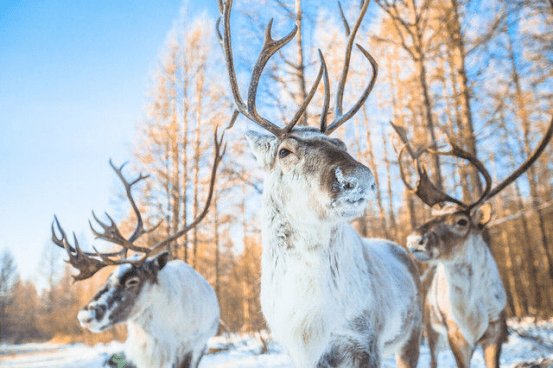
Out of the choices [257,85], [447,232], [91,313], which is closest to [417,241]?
[447,232]

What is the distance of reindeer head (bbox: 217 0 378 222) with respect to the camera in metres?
1.49

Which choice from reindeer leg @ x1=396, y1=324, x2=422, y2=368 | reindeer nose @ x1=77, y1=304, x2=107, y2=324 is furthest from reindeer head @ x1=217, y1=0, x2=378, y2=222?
reindeer nose @ x1=77, y1=304, x2=107, y2=324

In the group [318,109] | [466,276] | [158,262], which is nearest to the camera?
[466,276]

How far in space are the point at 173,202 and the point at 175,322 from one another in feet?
15.7

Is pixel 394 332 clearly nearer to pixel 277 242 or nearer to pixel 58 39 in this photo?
pixel 277 242

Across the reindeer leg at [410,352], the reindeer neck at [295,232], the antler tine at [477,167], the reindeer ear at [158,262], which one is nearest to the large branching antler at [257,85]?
the reindeer neck at [295,232]

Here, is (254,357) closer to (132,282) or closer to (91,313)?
(132,282)

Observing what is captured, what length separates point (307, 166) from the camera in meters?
1.71

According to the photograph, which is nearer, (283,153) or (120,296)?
(283,153)

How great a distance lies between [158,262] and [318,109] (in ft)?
15.0

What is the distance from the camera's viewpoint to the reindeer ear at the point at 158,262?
355 cm

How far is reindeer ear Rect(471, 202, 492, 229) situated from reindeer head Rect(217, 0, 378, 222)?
182 centimetres

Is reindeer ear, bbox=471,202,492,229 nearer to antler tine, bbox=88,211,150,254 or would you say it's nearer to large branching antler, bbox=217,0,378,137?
large branching antler, bbox=217,0,378,137

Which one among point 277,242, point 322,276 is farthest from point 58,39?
point 322,276
